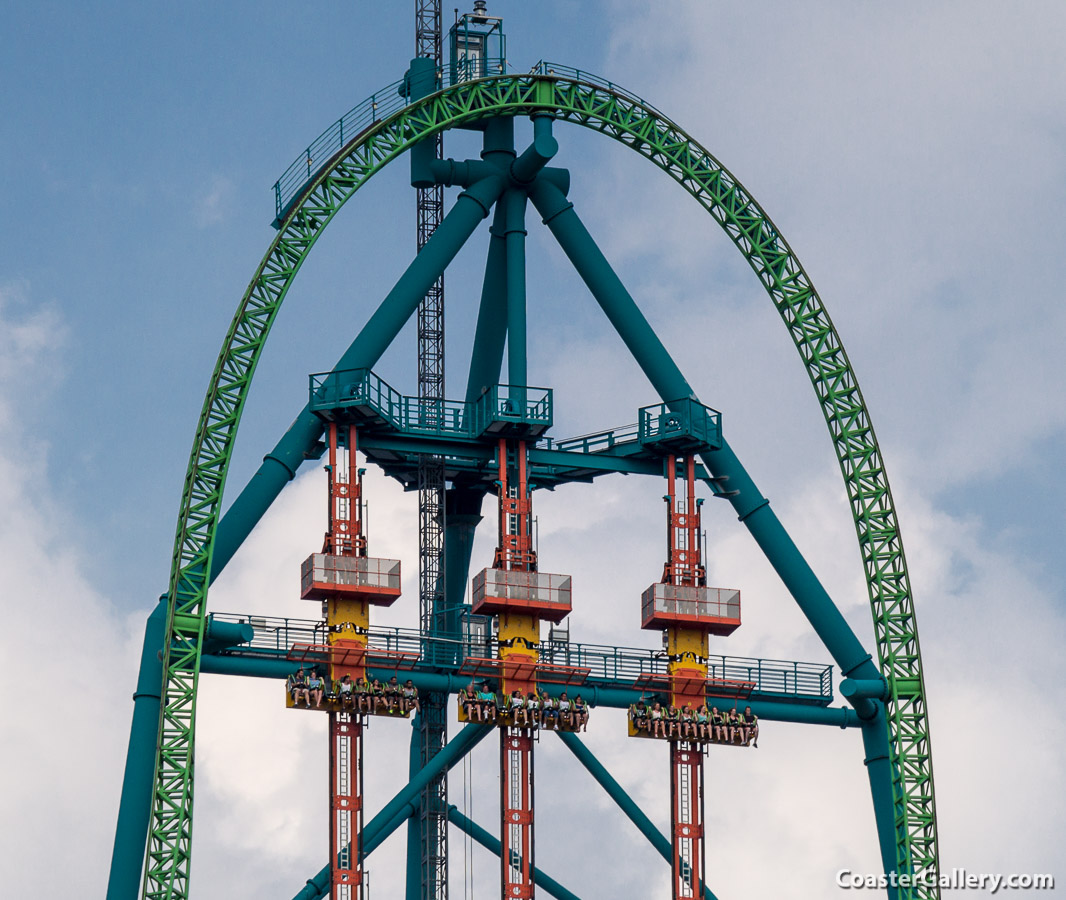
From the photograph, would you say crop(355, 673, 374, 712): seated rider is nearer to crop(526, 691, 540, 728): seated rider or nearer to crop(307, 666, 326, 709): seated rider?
crop(307, 666, 326, 709): seated rider

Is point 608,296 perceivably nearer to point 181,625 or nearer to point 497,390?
point 497,390

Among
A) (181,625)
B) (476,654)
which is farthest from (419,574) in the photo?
(181,625)

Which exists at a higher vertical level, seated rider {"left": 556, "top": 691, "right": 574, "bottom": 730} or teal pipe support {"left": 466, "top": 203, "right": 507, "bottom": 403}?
teal pipe support {"left": 466, "top": 203, "right": 507, "bottom": 403}

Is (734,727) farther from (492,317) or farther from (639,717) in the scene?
(492,317)

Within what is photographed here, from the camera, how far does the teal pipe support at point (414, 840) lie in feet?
462

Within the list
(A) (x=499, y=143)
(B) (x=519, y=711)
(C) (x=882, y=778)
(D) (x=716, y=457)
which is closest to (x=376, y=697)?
(B) (x=519, y=711)

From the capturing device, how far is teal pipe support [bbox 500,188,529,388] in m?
140

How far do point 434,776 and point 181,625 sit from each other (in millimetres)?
12747

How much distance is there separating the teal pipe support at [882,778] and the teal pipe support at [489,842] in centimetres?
1082

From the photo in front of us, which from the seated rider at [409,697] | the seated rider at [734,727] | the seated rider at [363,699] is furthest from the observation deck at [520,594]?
the seated rider at [734,727]

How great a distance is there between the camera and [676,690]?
13812 centimetres

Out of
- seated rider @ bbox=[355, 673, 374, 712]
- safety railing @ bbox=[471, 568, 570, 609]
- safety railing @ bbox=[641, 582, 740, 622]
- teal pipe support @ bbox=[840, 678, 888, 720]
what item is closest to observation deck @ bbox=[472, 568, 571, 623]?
Answer: safety railing @ bbox=[471, 568, 570, 609]

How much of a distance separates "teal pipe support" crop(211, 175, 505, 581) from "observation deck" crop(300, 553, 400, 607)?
2.57 meters

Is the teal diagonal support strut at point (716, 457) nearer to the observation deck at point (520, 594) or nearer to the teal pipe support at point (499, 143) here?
the teal pipe support at point (499, 143)
